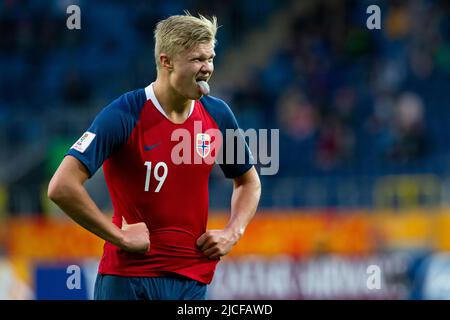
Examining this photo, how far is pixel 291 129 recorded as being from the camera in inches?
645

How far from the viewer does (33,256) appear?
43.1 feet

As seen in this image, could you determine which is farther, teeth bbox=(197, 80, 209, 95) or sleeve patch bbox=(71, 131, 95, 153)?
teeth bbox=(197, 80, 209, 95)

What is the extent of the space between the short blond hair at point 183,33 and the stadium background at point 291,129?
7022 millimetres

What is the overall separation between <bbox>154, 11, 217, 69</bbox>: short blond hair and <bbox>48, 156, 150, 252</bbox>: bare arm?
0.70 m

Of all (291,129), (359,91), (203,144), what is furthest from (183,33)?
(359,91)

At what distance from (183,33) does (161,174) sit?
26.6 inches

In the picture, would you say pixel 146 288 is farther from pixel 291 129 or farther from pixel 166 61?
pixel 291 129

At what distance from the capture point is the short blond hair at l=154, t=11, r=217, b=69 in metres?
4.89

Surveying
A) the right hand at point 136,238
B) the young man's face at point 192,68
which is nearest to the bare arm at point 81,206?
the right hand at point 136,238

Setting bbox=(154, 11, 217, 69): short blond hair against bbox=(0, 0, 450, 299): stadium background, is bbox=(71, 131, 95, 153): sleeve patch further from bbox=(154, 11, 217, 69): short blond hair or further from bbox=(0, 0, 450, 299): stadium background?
bbox=(0, 0, 450, 299): stadium background

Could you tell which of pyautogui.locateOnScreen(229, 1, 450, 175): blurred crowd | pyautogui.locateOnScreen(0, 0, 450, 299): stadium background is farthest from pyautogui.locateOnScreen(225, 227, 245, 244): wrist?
pyautogui.locateOnScreen(229, 1, 450, 175): blurred crowd

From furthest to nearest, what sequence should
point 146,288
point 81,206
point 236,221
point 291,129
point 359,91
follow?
point 359,91
point 291,129
point 236,221
point 146,288
point 81,206

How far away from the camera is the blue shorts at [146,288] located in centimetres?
496
